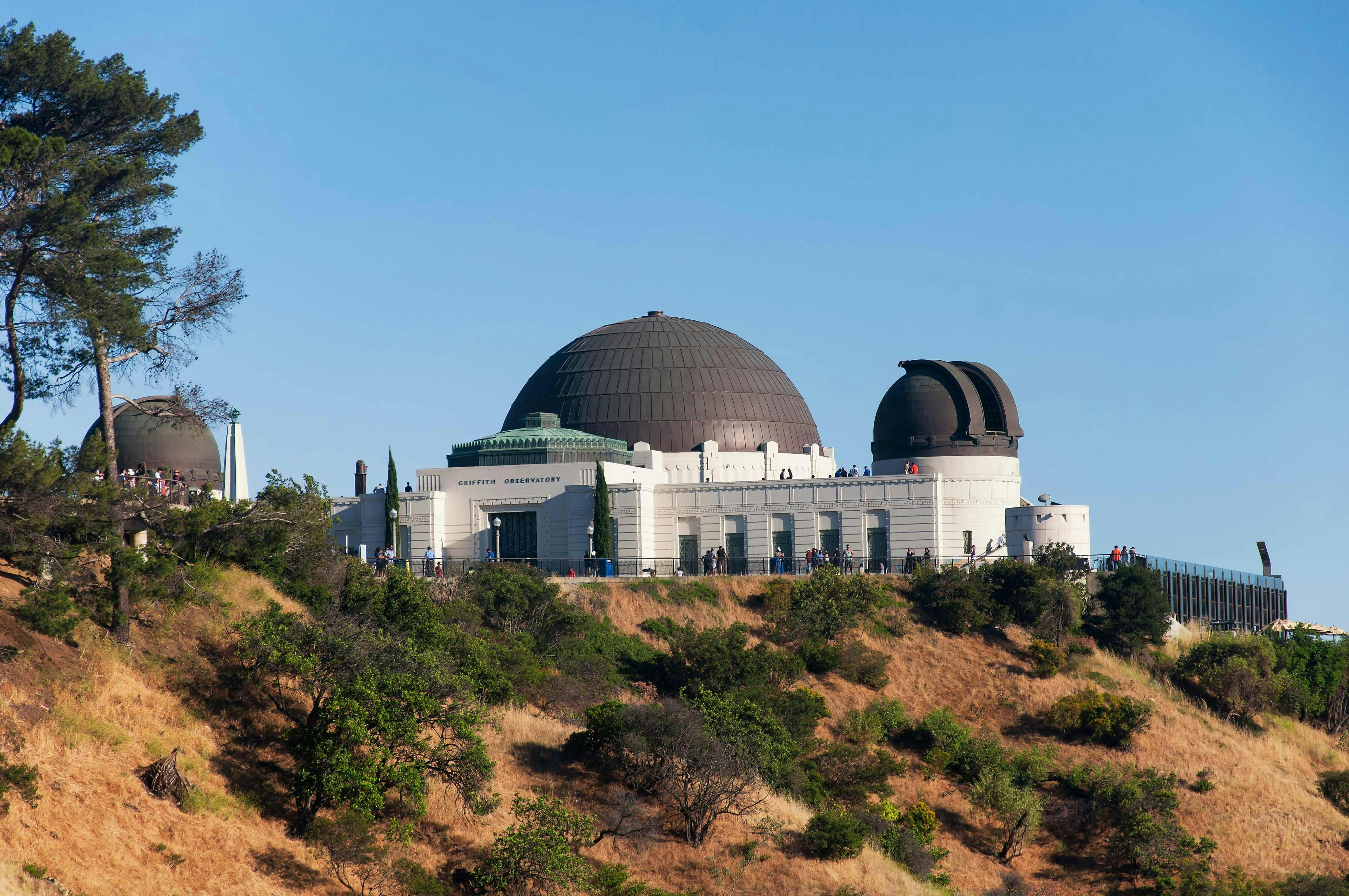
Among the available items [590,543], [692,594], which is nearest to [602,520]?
[590,543]

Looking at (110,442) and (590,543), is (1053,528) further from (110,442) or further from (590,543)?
(110,442)

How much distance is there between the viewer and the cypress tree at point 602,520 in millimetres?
52438

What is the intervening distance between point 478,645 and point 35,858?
45.4 ft

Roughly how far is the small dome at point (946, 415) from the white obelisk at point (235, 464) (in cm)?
2484

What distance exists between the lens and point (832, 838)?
3316 centimetres

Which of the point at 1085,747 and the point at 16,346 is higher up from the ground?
the point at 16,346

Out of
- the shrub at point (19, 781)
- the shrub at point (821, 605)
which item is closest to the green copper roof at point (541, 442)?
the shrub at point (821, 605)

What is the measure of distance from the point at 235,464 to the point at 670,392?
20253 mm

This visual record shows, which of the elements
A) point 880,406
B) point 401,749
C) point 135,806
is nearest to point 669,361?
point 880,406

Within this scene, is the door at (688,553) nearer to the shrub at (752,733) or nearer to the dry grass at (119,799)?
the shrub at (752,733)

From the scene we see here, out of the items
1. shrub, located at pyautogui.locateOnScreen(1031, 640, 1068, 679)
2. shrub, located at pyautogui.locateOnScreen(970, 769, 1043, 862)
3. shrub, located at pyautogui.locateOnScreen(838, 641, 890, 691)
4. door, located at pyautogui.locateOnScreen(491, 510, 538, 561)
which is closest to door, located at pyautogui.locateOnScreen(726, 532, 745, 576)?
door, located at pyautogui.locateOnScreen(491, 510, 538, 561)

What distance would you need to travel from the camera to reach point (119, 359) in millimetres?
32875

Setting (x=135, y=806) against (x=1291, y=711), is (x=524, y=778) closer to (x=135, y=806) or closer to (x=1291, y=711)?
(x=135, y=806)

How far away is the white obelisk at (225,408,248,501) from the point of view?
163 feet
